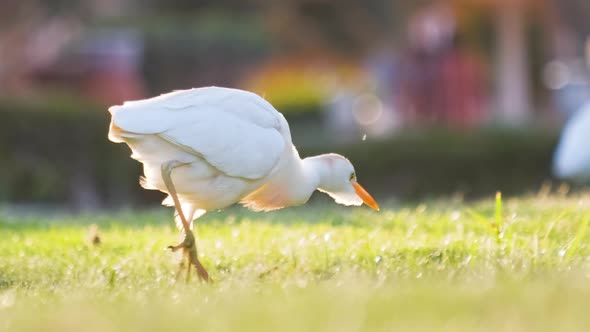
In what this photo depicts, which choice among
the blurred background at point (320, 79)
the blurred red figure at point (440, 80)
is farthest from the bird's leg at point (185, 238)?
the blurred red figure at point (440, 80)

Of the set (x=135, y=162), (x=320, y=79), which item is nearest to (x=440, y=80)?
(x=135, y=162)

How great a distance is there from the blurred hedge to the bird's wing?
842cm

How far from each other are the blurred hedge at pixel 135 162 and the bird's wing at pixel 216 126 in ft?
27.6

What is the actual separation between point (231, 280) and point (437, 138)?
9.95 m

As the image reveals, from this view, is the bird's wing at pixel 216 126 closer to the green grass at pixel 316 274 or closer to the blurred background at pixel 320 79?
the green grass at pixel 316 274

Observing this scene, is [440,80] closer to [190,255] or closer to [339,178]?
[339,178]

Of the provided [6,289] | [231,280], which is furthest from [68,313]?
[6,289]

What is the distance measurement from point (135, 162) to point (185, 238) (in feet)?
29.8

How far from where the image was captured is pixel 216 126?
542cm

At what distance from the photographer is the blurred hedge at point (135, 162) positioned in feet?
46.5

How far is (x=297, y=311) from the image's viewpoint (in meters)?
3.85

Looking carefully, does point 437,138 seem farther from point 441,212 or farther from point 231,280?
point 231,280

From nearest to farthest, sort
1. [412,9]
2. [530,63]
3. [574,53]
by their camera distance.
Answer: [530,63], [412,9], [574,53]

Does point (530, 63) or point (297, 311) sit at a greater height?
point (297, 311)
